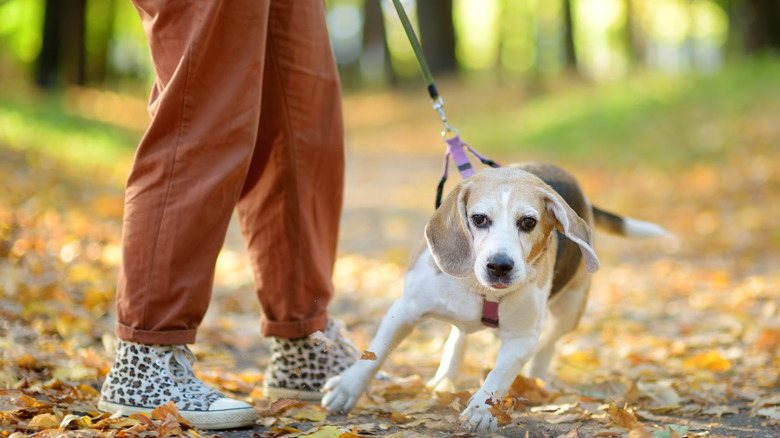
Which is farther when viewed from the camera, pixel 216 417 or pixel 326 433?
pixel 216 417

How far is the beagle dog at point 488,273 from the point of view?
2.83 meters

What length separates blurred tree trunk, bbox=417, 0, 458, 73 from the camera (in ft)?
84.4

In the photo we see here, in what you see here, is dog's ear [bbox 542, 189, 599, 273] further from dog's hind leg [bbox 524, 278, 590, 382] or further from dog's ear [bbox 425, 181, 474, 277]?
dog's hind leg [bbox 524, 278, 590, 382]

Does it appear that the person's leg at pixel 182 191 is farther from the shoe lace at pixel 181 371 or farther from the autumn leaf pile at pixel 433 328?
the autumn leaf pile at pixel 433 328

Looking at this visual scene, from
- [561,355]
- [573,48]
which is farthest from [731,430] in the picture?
[573,48]

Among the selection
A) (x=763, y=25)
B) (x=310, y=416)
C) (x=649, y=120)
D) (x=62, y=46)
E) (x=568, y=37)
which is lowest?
(x=310, y=416)

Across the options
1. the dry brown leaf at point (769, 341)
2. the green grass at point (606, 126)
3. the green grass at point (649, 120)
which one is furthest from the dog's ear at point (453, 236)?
the green grass at point (649, 120)

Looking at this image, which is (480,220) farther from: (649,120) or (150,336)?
(649,120)

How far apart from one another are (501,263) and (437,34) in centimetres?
2394

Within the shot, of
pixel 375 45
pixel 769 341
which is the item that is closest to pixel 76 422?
pixel 769 341

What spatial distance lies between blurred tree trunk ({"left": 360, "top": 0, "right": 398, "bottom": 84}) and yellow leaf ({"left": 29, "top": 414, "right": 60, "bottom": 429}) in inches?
1023

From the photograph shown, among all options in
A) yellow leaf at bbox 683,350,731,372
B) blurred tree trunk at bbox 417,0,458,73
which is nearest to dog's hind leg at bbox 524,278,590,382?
yellow leaf at bbox 683,350,731,372

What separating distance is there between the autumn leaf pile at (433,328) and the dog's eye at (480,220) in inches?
26.1

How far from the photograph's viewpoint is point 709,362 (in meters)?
4.00
